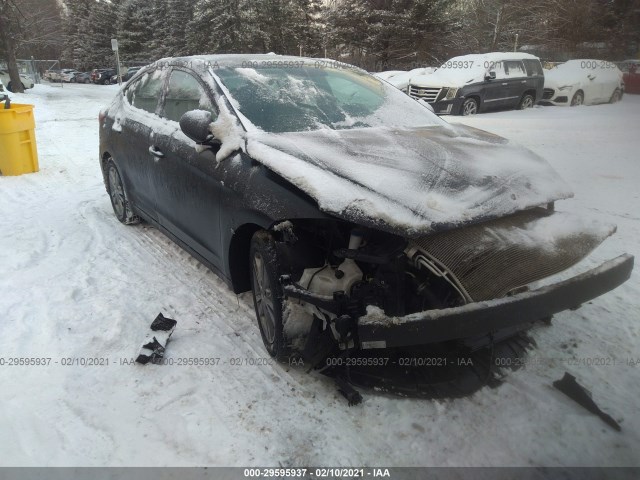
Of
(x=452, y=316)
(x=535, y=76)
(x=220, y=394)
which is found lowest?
(x=220, y=394)

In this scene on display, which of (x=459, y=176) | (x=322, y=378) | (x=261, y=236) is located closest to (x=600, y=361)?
(x=459, y=176)

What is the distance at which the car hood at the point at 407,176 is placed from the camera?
2.28 metres

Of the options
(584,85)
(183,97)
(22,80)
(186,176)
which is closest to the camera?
(186,176)

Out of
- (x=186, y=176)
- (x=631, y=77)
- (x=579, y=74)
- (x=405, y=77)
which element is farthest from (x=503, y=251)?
(x=631, y=77)

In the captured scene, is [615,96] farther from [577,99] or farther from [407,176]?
[407,176]

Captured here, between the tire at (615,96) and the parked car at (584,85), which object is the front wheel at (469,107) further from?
the tire at (615,96)

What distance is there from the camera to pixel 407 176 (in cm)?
255

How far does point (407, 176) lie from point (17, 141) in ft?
23.0

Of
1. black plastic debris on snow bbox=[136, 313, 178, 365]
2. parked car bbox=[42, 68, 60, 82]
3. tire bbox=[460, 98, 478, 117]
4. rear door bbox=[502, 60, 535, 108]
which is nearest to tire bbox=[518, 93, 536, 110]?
rear door bbox=[502, 60, 535, 108]

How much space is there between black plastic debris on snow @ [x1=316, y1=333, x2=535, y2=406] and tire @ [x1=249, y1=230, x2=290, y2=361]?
0.29 m

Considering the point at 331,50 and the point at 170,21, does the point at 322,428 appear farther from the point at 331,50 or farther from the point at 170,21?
the point at 170,21

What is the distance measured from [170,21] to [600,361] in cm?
4144

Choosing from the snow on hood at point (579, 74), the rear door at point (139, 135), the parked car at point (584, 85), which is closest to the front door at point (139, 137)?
the rear door at point (139, 135)

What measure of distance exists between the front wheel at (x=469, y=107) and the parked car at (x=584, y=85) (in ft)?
12.4
